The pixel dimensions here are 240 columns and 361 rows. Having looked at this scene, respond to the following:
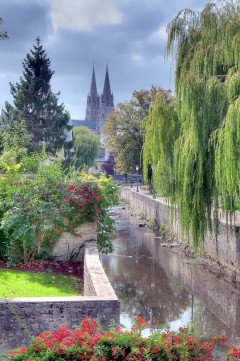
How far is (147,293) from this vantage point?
1391 cm

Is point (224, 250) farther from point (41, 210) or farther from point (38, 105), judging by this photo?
point (38, 105)

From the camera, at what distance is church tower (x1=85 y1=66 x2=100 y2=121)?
5000 inches

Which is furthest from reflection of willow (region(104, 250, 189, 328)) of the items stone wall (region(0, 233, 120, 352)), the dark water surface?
stone wall (region(0, 233, 120, 352))

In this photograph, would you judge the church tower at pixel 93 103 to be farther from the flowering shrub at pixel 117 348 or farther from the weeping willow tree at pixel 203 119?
the flowering shrub at pixel 117 348

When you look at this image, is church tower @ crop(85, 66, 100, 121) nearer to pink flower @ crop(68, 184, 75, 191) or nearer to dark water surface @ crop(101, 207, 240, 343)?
dark water surface @ crop(101, 207, 240, 343)

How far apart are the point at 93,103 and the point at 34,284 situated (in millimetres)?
121939

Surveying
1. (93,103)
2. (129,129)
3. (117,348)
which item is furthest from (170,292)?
(93,103)

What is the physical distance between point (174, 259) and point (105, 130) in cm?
2227

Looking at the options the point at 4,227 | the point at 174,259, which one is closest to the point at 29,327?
the point at 4,227

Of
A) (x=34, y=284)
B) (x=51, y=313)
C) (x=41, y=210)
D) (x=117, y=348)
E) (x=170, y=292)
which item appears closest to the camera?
(x=117, y=348)

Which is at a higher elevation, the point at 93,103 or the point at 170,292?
the point at 93,103

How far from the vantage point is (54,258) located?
12375mm

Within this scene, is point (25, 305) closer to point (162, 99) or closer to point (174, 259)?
point (162, 99)

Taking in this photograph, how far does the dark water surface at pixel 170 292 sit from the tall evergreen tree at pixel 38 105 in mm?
19670
